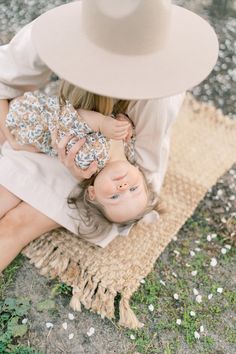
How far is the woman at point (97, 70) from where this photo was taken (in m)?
1.91

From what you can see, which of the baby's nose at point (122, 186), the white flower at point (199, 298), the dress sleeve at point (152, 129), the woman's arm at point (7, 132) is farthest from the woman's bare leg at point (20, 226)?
the white flower at point (199, 298)

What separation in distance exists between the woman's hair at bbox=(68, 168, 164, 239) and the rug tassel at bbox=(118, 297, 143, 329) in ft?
1.04

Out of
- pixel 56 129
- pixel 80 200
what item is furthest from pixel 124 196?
pixel 56 129

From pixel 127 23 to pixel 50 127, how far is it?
67 centimetres

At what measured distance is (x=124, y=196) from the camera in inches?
95.8

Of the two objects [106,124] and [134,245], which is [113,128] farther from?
[134,245]

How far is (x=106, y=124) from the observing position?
7.47 ft

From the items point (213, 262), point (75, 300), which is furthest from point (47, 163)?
point (213, 262)

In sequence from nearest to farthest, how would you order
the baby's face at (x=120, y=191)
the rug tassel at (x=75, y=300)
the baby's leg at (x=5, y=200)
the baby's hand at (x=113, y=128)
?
the baby's hand at (x=113, y=128) → the baby's face at (x=120, y=191) → the rug tassel at (x=75, y=300) → the baby's leg at (x=5, y=200)

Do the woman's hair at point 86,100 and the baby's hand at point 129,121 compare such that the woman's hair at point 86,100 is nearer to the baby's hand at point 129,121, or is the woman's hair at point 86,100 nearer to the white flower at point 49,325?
the baby's hand at point 129,121

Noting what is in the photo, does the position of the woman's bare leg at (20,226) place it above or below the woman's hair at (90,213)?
below

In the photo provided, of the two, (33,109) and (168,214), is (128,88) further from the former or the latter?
(168,214)

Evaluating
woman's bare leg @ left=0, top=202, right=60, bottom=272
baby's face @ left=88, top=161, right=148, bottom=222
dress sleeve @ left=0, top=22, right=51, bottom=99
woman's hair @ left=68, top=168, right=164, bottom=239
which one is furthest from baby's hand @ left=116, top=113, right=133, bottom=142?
woman's bare leg @ left=0, top=202, right=60, bottom=272

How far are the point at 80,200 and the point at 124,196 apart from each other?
22 cm
